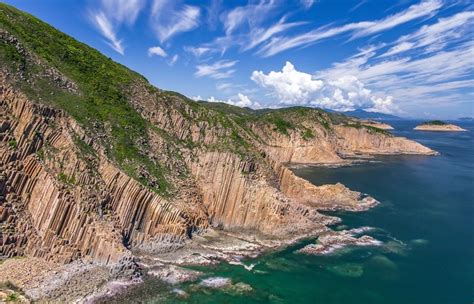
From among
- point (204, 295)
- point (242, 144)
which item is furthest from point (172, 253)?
point (242, 144)

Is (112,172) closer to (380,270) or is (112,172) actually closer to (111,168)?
(111,168)

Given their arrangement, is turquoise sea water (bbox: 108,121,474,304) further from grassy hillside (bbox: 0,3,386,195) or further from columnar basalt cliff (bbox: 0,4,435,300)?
grassy hillside (bbox: 0,3,386,195)

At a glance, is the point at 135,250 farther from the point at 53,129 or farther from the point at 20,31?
the point at 20,31

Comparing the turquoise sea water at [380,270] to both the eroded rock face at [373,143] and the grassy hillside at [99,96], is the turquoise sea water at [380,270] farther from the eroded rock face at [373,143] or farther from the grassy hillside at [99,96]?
the eroded rock face at [373,143]

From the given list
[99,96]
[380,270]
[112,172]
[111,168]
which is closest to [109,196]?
[112,172]

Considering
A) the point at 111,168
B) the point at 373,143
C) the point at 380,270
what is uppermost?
the point at 373,143

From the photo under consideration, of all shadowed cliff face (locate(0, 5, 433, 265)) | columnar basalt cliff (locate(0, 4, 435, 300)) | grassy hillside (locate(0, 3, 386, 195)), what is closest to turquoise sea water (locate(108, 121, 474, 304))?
columnar basalt cliff (locate(0, 4, 435, 300))
